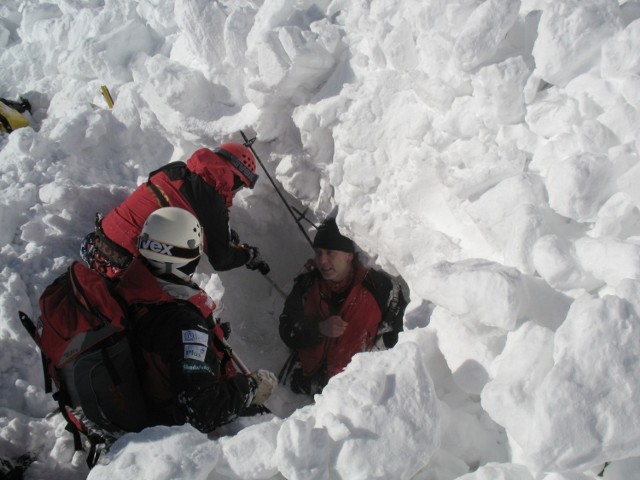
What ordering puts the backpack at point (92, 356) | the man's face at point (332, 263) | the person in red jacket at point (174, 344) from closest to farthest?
the backpack at point (92, 356), the person in red jacket at point (174, 344), the man's face at point (332, 263)

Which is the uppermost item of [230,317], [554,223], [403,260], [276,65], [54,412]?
[276,65]

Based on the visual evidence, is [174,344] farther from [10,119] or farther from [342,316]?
[10,119]

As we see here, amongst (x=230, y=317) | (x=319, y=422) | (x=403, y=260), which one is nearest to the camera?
(x=319, y=422)

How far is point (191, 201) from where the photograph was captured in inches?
163

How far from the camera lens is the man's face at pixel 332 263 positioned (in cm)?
475

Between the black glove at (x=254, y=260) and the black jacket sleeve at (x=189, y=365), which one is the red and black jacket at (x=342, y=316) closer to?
the black glove at (x=254, y=260)

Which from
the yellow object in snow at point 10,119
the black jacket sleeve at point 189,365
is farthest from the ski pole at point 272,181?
the yellow object in snow at point 10,119

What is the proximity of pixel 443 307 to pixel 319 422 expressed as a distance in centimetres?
92

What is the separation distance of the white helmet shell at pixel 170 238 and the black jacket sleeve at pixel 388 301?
2059 mm

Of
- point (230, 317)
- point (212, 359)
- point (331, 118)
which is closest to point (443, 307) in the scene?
point (212, 359)

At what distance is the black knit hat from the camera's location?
471 cm

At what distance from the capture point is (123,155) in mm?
5316

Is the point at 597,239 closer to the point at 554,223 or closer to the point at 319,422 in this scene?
the point at 554,223

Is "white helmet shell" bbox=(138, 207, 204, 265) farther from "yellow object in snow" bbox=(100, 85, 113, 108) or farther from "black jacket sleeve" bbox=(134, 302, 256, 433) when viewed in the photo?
"yellow object in snow" bbox=(100, 85, 113, 108)
